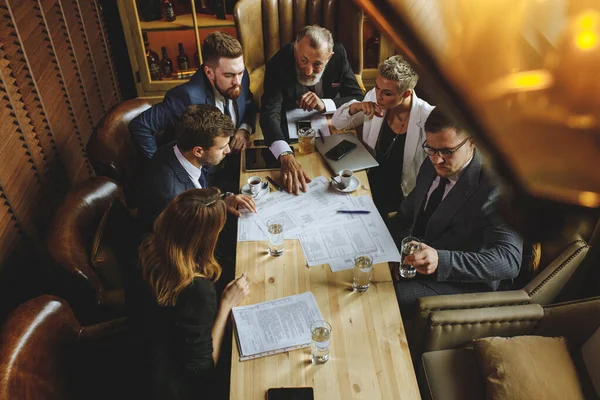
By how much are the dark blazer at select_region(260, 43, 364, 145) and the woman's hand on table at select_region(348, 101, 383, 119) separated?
0.26 meters

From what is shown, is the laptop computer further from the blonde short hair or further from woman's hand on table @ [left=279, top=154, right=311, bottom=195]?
the blonde short hair

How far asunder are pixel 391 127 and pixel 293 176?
2.04ft

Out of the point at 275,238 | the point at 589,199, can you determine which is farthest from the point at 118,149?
the point at 589,199

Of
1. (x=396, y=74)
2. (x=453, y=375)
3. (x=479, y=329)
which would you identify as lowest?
(x=453, y=375)

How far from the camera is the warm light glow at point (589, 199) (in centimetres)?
16

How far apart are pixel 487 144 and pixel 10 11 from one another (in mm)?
2665

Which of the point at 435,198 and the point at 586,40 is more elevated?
the point at 586,40

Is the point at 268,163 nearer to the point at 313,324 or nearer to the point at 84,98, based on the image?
the point at 313,324

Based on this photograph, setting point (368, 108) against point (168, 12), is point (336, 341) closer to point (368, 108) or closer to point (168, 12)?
point (368, 108)

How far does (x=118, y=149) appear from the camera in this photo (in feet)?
6.81

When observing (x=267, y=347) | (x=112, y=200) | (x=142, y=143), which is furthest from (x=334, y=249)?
(x=142, y=143)

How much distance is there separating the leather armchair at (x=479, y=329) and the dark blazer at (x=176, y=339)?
749 millimetres

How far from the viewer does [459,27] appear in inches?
5.4

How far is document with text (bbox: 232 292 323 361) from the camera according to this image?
1341mm
